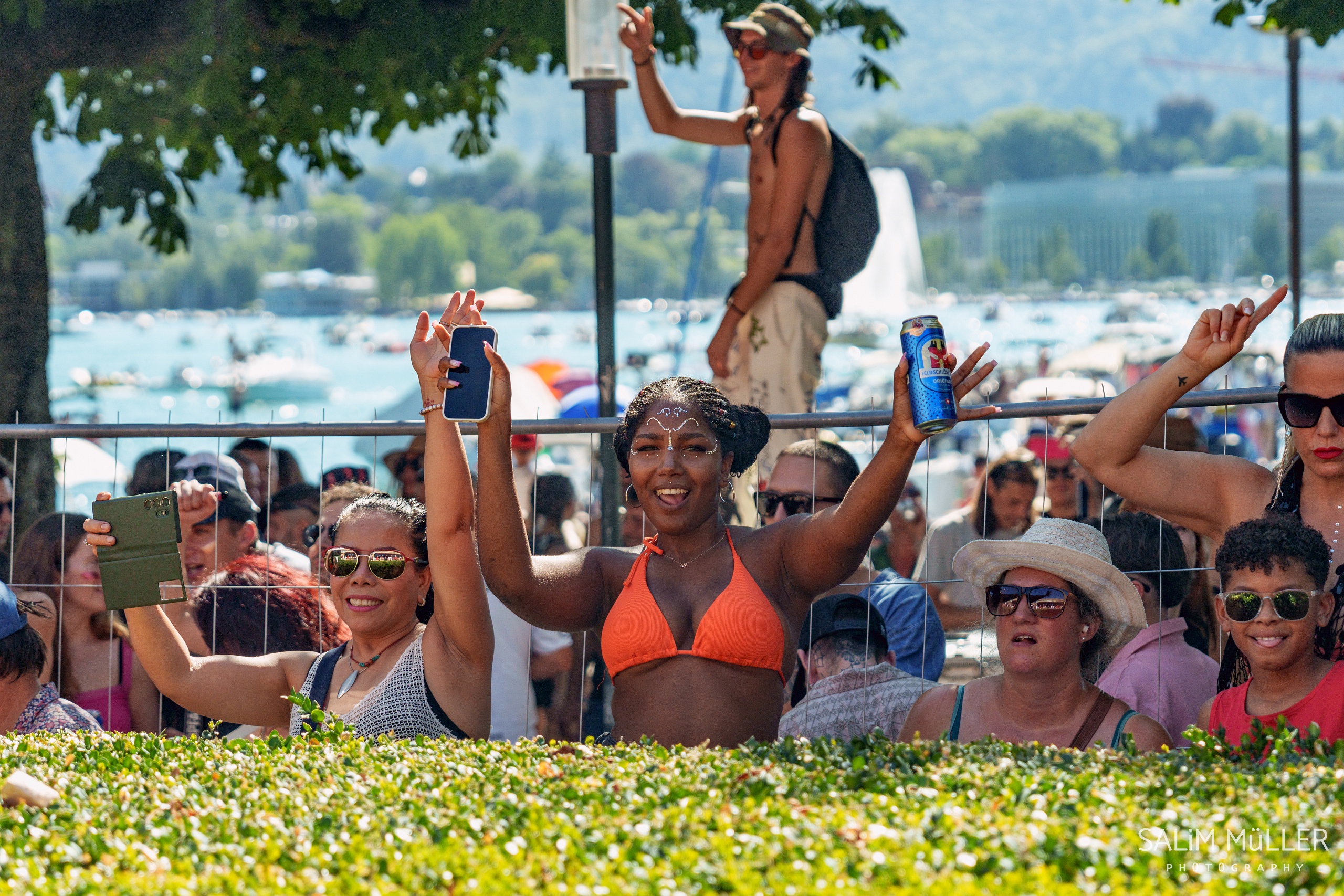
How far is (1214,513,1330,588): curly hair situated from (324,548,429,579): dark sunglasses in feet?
7.33

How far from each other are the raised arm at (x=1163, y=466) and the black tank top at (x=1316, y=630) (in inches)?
3.1

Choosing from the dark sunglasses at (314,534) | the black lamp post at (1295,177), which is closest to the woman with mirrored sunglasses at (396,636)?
the dark sunglasses at (314,534)

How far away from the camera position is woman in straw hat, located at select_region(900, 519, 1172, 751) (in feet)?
12.9

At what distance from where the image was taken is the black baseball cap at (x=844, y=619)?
482cm

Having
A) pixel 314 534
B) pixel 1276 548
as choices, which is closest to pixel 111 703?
pixel 314 534

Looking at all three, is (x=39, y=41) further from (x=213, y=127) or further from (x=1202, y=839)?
(x=1202, y=839)

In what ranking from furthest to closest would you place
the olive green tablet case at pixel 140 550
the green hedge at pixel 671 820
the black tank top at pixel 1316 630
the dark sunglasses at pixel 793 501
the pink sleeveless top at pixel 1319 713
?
the dark sunglasses at pixel 793 501 < the olive green tablet case at pixel 140 550 < the black tank top at pixel 1316 630 < the pink sleeveless top at pixel 1319 713 < the green hedge at pixel 671 820

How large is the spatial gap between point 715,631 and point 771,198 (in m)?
3.44

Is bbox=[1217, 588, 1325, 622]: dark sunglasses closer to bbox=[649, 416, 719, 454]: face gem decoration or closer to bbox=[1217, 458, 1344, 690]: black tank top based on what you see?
bbox=[1217, 458, 1344, 690]: black tank top

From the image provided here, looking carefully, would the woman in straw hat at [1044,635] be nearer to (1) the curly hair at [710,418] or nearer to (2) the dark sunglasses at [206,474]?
(1) the curly hair at [710,418]

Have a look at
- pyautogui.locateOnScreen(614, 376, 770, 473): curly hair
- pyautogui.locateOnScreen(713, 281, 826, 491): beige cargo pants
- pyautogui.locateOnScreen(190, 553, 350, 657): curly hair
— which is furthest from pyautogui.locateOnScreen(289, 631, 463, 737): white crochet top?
pyautogui.locateOnScreen(713, 281, 826, 491): beige cargo pants

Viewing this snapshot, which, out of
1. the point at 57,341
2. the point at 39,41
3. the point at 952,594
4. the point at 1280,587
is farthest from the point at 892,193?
the point at 57,341

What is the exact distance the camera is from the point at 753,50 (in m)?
6.69

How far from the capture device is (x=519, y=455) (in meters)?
10.1
